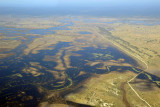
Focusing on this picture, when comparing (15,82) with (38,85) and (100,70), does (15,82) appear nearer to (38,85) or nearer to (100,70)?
(38,85)

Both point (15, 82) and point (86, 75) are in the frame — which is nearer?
point (15, 82)

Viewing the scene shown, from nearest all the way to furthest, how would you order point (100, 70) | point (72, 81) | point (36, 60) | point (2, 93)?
point (2, 93)
point (72, 81)
point (100, 70)
point (36, 60)

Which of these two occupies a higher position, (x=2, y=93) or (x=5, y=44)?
(x=5, y=44)

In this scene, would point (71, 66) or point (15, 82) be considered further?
point (71, 66)

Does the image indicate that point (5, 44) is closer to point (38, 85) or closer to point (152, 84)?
point (38, 85)

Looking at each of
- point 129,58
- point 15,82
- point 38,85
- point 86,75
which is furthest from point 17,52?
point 129,58

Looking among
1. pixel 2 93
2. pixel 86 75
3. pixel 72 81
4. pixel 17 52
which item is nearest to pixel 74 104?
pixel 72 81

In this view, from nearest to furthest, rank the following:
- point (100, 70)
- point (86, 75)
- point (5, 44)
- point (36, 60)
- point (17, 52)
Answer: point (86, 75), point (100, 70), point (36, 60), point (17, 52), point (5, 44)

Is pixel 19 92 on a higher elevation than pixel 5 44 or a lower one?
lower

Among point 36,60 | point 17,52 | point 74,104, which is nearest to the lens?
point 74,104
